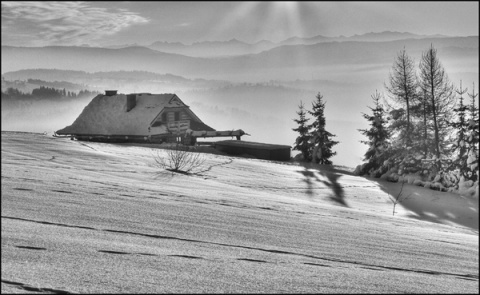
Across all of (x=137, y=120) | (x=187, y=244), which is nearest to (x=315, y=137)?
(x=137, y=120)

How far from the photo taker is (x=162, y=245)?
2268 millimetres

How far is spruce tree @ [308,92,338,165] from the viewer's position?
150ft

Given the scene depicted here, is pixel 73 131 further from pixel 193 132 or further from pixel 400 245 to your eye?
pixel 400 245

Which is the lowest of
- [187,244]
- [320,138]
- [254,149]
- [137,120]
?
[187,244]

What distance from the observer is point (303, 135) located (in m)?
48.7

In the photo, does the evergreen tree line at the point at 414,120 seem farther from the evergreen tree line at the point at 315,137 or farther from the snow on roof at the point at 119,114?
the snow on roof at the point at 119,114

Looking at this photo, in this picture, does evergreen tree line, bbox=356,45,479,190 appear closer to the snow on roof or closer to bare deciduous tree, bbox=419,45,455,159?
bare deciduous tree, bbox=419,45,455,159

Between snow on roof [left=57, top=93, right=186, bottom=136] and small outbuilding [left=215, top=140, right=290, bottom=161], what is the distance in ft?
23.0

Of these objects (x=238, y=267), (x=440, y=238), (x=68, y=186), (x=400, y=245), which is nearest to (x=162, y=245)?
(x=238, y=267)

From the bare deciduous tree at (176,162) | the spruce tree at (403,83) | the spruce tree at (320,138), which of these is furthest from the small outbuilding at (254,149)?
the bare deciduous tree at (176,162)

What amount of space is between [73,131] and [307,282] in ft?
142

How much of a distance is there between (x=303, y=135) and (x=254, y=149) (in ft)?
30.1

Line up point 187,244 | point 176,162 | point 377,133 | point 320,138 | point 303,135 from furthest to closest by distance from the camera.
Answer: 1. point 303,135
2. point 320,138
3. point 377,133
4. point 176,162
5. point 187,244

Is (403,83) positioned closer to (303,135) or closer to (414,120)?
(414,120)
